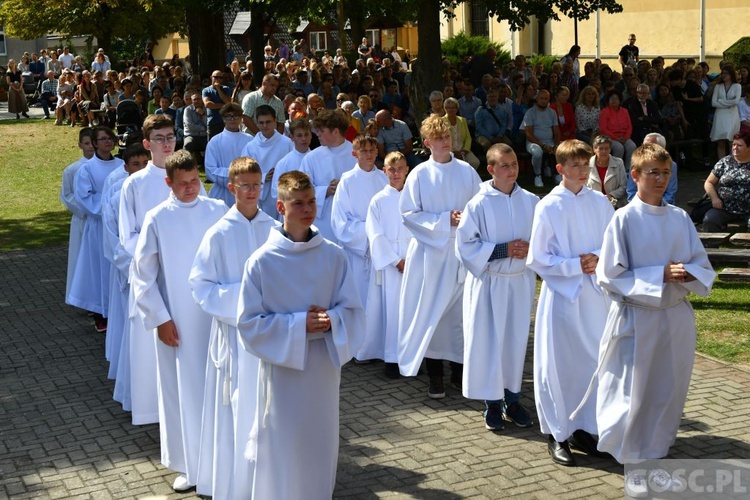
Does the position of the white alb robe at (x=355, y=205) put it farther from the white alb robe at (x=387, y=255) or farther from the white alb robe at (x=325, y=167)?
the white alb robe at (x=325, y=167)

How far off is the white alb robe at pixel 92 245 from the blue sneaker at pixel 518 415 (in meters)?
4.72

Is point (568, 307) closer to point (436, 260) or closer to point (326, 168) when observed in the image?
point (436, 260)

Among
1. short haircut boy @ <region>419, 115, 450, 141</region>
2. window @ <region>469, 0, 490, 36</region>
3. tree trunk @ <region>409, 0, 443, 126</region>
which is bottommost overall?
short haircut boy @ <region>419, 115, 450, 141</region>

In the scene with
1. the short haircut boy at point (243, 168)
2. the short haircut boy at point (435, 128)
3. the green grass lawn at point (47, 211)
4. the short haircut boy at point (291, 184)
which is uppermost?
the short haircut boy at point (435, 128)

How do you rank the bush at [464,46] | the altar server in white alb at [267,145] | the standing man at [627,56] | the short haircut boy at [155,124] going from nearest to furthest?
1. the short haircut boy at [155,124]
2. the altar server in white alb at [267,145]
3. the standing man at [627,56]
4. the bush at [464,46]

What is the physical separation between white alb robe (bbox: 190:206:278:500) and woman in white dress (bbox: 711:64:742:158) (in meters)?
14.6

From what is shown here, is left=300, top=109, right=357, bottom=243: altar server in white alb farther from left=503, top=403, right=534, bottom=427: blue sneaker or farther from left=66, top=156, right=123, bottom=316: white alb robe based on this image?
left=503, top=403, right=534, bottom=427: blue sneaker

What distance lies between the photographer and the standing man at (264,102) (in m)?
→ 18.2

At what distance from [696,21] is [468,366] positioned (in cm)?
3382

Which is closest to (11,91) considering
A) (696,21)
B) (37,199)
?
(37,199)

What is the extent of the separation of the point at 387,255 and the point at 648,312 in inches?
126

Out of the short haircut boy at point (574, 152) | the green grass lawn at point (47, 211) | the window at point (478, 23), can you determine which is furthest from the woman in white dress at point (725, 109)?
the window at point (478, 23)

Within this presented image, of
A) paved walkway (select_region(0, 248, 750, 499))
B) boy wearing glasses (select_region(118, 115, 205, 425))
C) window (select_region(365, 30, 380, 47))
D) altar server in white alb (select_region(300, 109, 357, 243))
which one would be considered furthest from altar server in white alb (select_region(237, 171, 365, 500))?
window (select_region(365, 30, 380, 47))

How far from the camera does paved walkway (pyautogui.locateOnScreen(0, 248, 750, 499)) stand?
23.0ft
